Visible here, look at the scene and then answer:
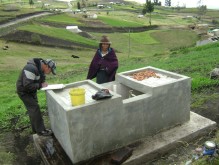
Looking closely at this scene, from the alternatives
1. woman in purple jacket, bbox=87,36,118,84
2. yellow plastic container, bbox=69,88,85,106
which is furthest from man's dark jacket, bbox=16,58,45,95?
woman in purple jacket, bbox=87,36,118,84

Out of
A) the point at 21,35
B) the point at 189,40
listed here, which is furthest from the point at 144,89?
the point at 189,40

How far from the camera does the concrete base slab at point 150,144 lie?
19.9ft

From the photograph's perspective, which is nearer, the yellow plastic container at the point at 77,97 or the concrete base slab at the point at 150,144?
the yellow plastic container at the point at 77,97

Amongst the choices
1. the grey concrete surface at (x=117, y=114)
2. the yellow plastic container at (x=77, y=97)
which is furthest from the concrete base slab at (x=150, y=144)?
the yellow plastic container at (x=77, y=97)

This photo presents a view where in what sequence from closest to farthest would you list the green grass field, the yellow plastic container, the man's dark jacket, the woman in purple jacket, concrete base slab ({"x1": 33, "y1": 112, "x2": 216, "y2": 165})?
the yellow plastic container < concrete base slab ({"x1": 33, "y1": 112, "x2": 216, "y2": 165}) < the man's dark jacket < the woman in purple jacket < the green grass field

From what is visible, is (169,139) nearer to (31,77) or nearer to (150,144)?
(150,144)

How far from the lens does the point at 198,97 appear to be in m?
9.34

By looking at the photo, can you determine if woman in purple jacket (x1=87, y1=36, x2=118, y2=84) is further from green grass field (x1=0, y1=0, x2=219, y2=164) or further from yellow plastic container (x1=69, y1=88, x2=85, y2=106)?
green grass field (x1=0, y1=0, x2=219, y2=164)

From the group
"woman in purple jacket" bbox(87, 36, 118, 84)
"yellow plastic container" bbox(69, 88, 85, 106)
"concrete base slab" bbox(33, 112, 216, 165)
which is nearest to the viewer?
"yellow plastic container" bbox(69, 88, 85, 106)

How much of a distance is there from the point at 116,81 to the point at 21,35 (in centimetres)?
3184

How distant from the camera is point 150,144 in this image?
6.50 metres

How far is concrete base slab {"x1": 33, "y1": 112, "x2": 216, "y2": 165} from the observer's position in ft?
19.9

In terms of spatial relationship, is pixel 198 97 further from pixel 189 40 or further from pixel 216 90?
pixel 189 40

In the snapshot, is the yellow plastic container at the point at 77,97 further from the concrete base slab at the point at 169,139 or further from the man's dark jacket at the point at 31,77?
the concrete base slab at the point at 169,139
